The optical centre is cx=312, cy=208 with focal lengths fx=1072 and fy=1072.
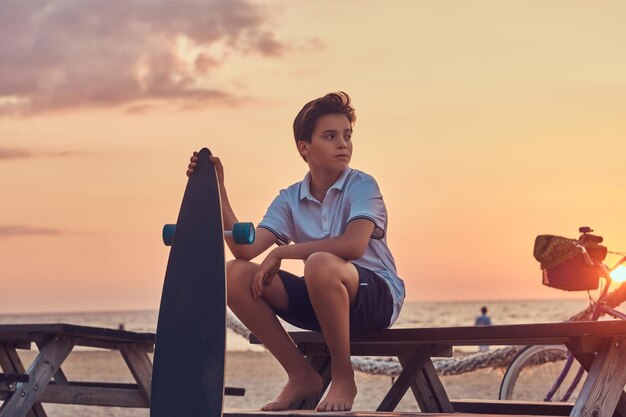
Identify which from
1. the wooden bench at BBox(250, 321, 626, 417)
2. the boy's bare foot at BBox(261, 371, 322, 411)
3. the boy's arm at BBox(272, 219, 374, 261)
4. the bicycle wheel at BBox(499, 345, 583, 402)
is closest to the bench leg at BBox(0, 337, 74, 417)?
the wooden bench at BBox(250, 321, 626, 417)

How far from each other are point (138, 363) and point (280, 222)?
5.66 ft

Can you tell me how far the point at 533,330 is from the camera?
361 cm

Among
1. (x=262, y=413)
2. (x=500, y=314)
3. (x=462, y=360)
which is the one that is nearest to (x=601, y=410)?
(x=262, y=413)

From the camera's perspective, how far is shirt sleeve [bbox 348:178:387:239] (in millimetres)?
3959

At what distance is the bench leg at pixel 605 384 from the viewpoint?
11.6ft

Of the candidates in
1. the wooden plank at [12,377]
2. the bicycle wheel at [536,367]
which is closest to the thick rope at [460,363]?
the bicycle wheel at [536,367]

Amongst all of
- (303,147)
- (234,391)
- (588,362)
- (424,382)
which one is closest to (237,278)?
(303,147)

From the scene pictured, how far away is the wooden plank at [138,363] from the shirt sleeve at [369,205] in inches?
80.0

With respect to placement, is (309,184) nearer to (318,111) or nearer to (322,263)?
(318,111)

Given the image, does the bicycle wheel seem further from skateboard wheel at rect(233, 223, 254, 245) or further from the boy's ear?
skateboard wheel at rect(233, 223, 254, 245)

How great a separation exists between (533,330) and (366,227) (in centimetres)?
71

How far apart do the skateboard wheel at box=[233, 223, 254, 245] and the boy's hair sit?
67cm

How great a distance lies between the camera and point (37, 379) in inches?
201

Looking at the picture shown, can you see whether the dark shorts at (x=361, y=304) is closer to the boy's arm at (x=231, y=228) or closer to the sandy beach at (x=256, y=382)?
the boy's arm at (x=231, y=228)
